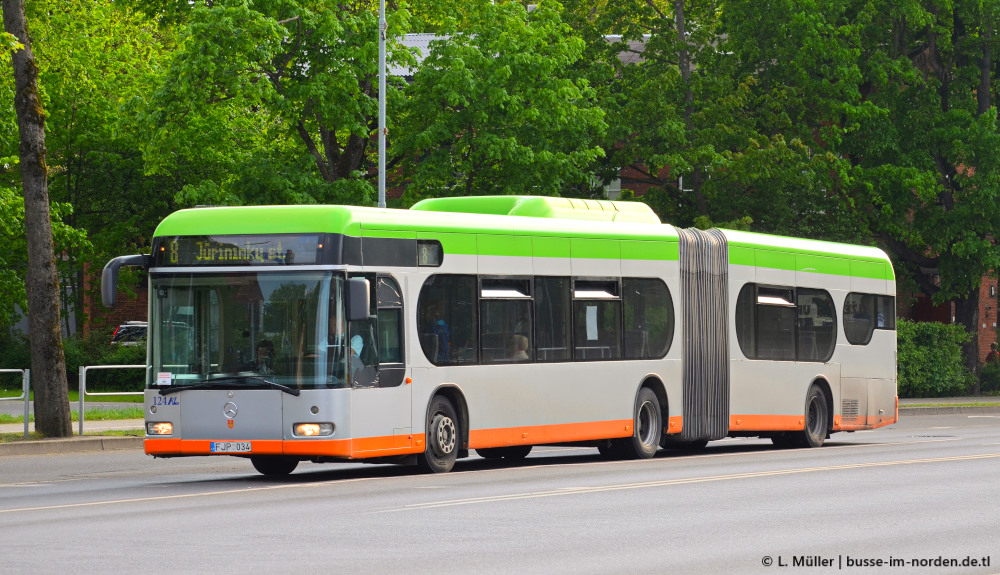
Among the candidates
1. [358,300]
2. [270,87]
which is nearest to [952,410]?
[270,87]

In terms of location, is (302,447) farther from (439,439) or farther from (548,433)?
(548,433)

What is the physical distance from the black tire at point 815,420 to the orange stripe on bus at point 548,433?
472 cm

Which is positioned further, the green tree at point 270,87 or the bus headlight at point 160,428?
the green tree at point 270,87

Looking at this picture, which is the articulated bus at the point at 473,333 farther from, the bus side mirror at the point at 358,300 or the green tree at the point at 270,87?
the green tree at the point at 270,87

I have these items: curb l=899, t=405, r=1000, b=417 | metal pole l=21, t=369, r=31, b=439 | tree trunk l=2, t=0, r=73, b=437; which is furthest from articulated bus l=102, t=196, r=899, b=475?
curb l=899, t=405, r=1000, b=417

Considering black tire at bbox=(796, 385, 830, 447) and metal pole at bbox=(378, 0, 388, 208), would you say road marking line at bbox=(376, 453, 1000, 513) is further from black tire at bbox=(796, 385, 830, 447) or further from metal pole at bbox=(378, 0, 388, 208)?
metal pole at bbox=(378, 0, 388, 208)

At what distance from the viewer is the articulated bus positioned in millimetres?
16625

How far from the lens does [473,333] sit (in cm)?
1855

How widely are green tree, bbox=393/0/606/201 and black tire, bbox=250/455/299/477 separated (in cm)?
1737

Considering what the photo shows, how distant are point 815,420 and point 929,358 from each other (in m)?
20.8

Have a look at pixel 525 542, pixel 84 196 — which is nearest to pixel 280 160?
pixel 84 196

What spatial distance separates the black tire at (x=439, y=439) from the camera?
706 inches

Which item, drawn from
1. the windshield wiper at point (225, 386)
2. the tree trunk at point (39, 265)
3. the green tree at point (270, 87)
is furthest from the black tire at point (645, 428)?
the green tree at point (270, 87)

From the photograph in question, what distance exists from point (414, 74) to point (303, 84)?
3676 millimetres
